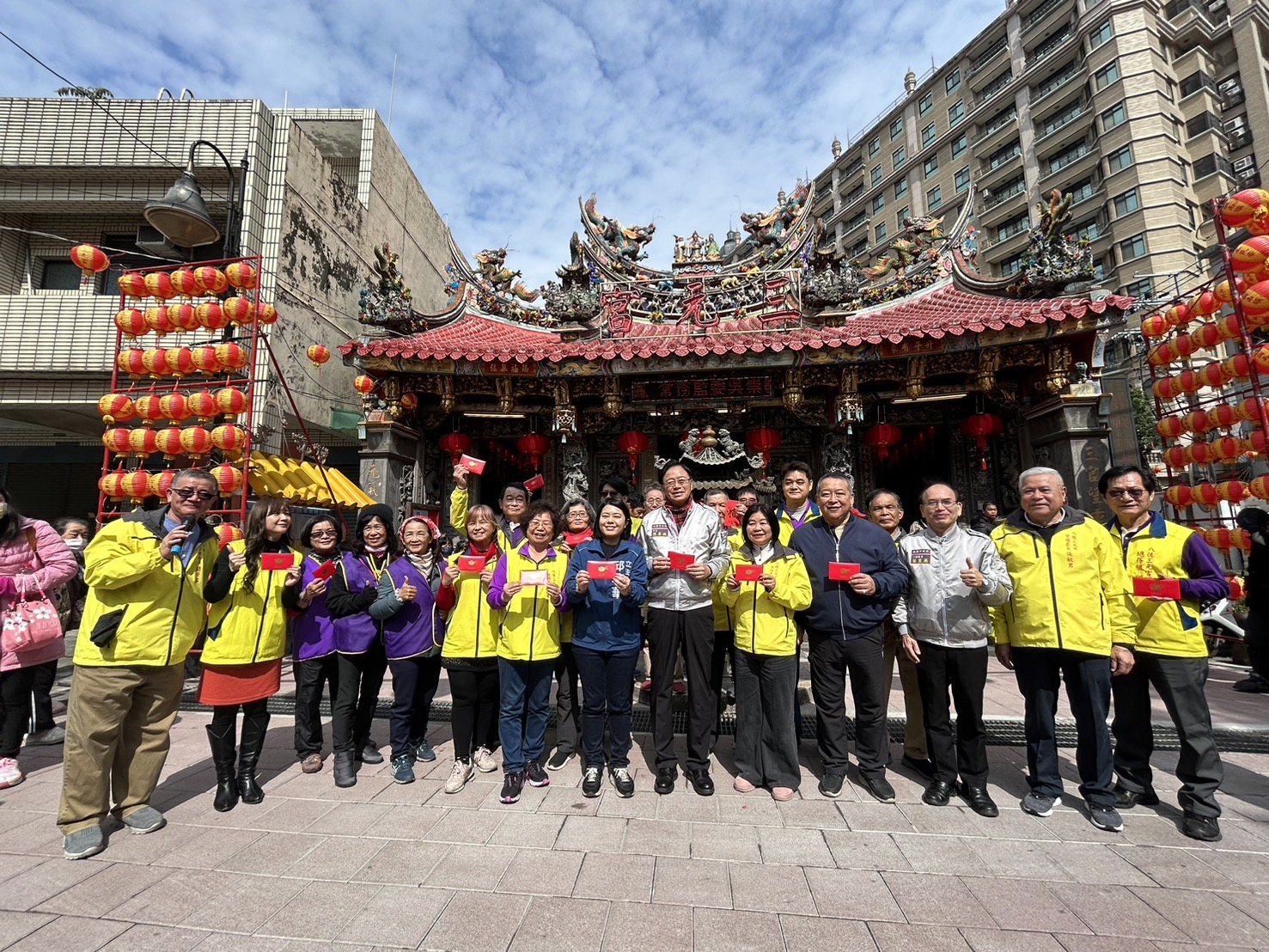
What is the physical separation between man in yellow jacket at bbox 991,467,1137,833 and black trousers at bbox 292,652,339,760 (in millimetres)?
4281

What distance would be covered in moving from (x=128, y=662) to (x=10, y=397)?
1207 centimetres

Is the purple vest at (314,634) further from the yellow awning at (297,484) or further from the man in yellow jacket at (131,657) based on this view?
the yellow awning at (297,484)

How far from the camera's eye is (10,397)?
10.3 m

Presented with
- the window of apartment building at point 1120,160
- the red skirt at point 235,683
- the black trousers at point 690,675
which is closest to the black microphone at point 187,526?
the red skirt at point 235,683

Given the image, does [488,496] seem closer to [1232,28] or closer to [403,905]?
[403,905]

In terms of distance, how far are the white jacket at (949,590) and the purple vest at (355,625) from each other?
3.43 meters

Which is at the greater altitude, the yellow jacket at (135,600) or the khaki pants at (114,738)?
the yellow jacket at (135,600)

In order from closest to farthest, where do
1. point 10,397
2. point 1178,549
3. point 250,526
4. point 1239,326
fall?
1. point 1178,549
2. point 250,526
3. point 1239,326
4. point 10,397

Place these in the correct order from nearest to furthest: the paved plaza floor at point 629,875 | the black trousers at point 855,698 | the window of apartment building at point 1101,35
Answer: the paved plaza floor at point 629,875 → the black trousers at point 855,698 → the window of apartment building at point 1101,35

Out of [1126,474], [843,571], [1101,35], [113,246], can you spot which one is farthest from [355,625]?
[1101,35]

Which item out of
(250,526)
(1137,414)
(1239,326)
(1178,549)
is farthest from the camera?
(1137,414)

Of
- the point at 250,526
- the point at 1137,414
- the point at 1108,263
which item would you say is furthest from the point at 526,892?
the point at 1108,263

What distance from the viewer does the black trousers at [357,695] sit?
358 cm

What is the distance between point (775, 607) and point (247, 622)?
10.7 ft
